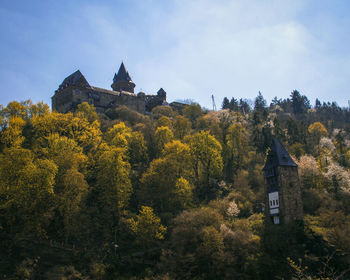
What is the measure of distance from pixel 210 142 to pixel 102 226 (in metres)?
Result: 21.0

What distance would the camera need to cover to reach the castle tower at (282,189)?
40.7 meters

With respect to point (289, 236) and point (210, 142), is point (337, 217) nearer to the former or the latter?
point (289, 236)

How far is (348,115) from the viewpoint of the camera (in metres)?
118

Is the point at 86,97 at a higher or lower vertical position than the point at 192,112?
higher

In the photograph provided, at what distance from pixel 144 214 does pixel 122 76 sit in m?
74.8

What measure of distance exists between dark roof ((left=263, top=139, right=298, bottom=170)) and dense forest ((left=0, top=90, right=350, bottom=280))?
5548mm

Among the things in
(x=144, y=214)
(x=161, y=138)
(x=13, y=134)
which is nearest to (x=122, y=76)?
Result: (x=161, y=138)

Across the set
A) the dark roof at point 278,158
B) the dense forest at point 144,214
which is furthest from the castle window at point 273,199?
the dark roof at point 278,158

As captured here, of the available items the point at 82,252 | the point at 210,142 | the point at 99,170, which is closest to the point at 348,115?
the point at 210,142

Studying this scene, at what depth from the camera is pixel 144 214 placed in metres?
37.5

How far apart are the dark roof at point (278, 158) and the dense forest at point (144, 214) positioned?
5.55m

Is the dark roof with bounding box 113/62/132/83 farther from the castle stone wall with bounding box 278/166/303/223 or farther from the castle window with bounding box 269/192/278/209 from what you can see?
the castle window with bounding box 269/192/278/209

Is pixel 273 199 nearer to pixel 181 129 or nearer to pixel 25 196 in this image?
pixel 25 196

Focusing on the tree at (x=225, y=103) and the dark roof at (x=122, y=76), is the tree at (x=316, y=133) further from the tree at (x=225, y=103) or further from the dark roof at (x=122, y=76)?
the dark roof at (x=122, y=76)
